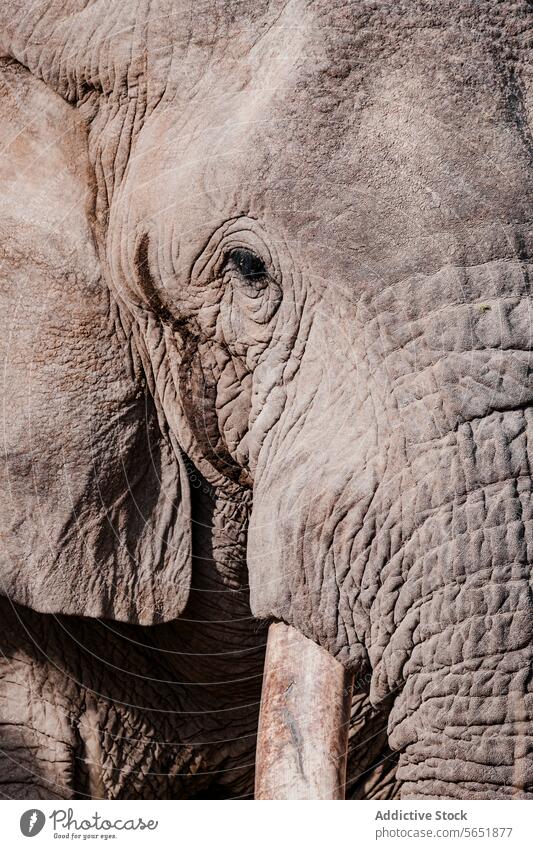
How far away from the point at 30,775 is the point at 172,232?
1416mm

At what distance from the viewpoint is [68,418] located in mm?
3016

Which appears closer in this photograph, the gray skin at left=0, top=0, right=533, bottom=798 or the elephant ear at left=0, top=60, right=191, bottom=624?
the gray skin at left=0, top=0, right=533, bottom=798

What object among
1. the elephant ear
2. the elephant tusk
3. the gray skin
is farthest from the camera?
the elephant ear

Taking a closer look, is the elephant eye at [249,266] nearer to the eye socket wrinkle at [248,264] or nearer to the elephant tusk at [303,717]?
the eye socket wrinkle at [248,264]

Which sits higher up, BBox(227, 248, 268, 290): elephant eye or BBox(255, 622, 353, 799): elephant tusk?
BBox(227, 248, 268, 290): elephant eye

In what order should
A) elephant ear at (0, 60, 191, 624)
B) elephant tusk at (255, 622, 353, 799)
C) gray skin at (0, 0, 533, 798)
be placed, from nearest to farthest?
gray skin at (0, 0, 533, 798) → elephant tusk at (255, 622, 353, 799) → elephant ear at (0, 60, 191, 624)

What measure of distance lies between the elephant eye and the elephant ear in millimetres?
376

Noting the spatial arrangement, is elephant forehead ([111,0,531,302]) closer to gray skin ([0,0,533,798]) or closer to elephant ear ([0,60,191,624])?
gray skin ([0,0,533,798])

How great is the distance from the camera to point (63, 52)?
2965 mm

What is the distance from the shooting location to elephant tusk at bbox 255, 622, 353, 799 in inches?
105

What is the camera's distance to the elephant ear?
2986 mm

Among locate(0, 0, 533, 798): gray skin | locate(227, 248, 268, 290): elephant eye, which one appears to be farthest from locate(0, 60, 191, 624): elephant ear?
locate(227, 248, 268, 290): elephant eye

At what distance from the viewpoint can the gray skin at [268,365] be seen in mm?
2377
